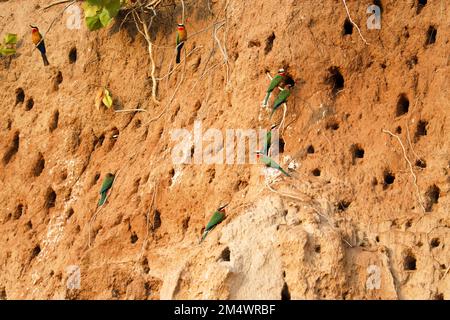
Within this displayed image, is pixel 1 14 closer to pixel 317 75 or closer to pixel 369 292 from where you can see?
pixel 317 75

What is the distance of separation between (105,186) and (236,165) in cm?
122

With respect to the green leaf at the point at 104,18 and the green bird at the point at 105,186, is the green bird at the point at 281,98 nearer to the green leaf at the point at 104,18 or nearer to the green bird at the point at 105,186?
the green bird at the point at 105,186

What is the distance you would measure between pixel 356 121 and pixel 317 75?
494 millimetres

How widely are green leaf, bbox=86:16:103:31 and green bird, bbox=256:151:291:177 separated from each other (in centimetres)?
197

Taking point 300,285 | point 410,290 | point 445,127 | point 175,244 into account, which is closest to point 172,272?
point 175,244

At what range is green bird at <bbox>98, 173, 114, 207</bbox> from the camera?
9.49 m

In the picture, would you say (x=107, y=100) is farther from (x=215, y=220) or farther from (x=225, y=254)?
(x=225, y=254)

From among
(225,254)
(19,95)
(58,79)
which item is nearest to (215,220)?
(225,254)

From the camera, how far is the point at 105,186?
9516mm

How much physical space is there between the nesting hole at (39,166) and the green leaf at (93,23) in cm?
123

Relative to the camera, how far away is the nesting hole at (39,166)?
10219 millimetres

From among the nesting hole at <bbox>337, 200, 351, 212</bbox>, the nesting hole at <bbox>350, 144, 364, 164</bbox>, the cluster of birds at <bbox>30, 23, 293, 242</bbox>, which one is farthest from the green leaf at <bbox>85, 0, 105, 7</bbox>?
the nesting hole at <bbox>337, 200, 351, 212</bbox>

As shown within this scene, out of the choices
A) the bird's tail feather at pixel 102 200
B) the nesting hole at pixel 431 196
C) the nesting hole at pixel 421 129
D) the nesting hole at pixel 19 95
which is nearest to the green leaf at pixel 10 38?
the nesting hole at pixel 19 95

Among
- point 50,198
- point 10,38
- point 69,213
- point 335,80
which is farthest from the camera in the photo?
point 10,38
